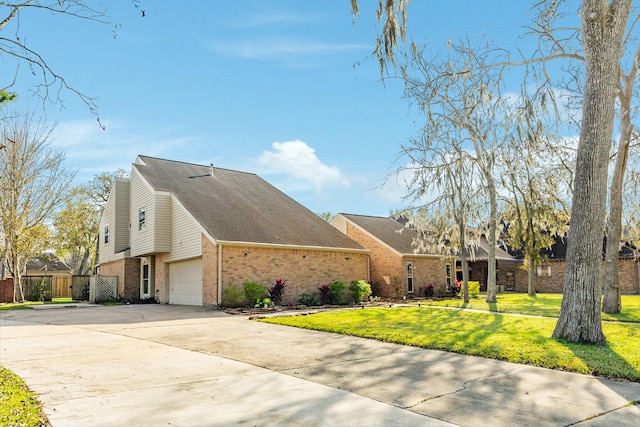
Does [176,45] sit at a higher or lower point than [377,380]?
higher

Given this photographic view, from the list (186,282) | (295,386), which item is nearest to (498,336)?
(295,386)

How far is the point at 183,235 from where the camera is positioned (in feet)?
70.2

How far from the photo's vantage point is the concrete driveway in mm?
4867

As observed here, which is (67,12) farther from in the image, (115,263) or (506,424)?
(115,263)

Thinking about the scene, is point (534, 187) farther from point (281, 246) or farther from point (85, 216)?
point (85, 216)

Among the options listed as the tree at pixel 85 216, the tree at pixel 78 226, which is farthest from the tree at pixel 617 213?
the tree at pixel 85 216

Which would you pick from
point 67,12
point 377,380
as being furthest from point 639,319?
point 67,12

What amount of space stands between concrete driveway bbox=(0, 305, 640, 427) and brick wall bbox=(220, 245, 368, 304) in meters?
9.15

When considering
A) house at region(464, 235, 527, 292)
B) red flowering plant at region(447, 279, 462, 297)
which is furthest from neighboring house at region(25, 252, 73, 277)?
house at region(464, 235, 527, 292)

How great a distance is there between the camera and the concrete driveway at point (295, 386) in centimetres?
487

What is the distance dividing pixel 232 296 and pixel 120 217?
11.8 meters

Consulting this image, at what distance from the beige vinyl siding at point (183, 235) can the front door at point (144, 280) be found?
3453mm

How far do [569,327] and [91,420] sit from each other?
27.3ft

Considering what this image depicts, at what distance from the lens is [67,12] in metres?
5.33
